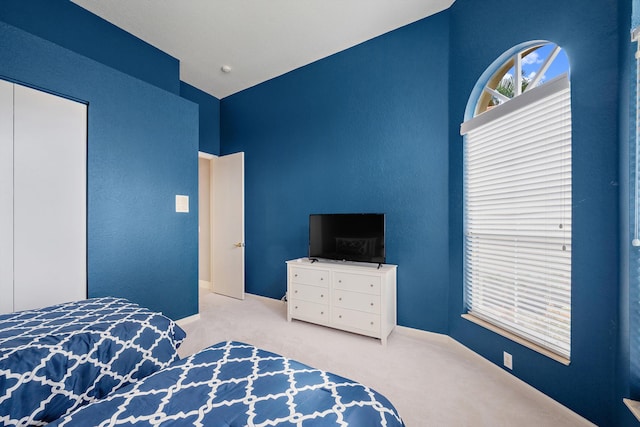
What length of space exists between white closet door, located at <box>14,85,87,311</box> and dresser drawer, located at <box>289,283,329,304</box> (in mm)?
1940

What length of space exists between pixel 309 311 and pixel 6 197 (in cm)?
271

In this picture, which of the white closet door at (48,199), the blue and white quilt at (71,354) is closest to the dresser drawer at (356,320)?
the blue and white quilt at (71,354)

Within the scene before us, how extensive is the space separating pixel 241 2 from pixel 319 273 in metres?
2.84

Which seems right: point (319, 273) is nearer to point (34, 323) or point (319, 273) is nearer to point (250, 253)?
point (250, 253)

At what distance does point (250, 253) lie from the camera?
416cm

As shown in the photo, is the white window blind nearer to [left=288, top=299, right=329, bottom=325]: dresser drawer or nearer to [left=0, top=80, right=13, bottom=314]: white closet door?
[left=288, top=299, right=329, bottom=325]: dresser drawer

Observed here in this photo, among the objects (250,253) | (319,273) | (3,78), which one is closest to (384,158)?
(319,273)

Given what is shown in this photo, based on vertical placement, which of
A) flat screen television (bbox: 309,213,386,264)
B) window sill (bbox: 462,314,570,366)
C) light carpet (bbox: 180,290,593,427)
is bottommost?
light carpet (bbox: 180,290,593,427)

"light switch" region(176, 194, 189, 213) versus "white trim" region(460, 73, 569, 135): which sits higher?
"white trim" region(460, 73, 569, 135)

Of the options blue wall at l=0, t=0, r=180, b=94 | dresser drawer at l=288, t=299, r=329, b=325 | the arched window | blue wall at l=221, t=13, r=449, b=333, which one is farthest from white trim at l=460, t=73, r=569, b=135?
blue wall at l=0, t=0, r=180, b=94

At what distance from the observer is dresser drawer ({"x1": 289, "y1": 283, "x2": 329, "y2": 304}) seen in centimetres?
293

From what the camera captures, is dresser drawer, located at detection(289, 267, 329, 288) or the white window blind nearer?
the white window blind

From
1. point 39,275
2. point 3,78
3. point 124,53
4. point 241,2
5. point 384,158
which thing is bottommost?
point 39,275

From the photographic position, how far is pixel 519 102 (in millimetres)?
1936
